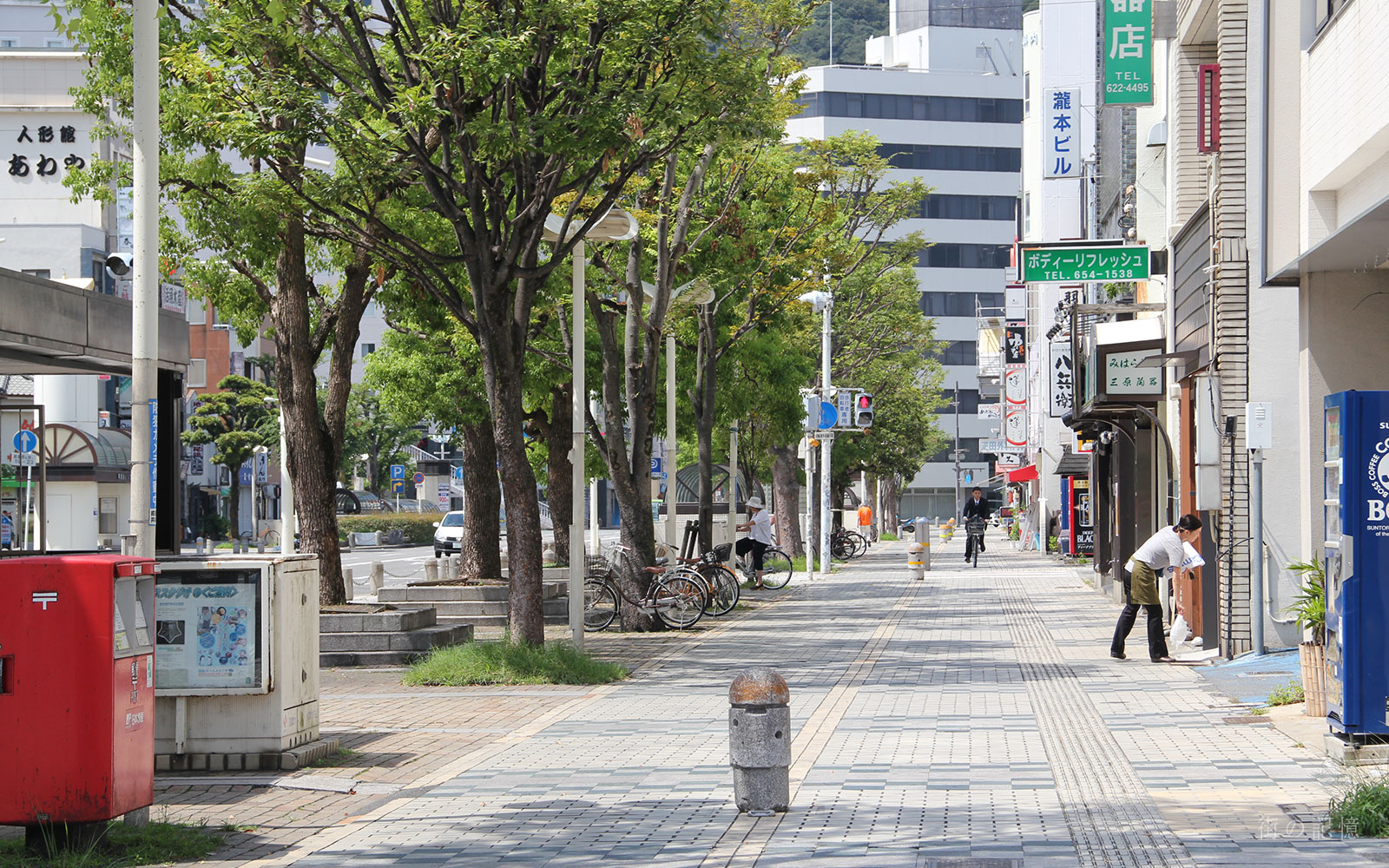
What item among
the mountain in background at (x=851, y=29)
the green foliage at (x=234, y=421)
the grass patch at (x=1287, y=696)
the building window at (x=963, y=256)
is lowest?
the grass patch at (x=1287, y=696)

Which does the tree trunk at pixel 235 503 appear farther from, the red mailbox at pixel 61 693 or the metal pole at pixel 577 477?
the red mailbox at pixel 61 693

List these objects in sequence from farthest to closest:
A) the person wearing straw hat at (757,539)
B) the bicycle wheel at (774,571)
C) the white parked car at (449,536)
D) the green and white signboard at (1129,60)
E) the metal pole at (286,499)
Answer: the white parked car at (449,536), the bicycle wheel at (774,571), the person wearing straw hat at (757,539), the green and white signboard at (1129,60), the metal pole at (286,499)

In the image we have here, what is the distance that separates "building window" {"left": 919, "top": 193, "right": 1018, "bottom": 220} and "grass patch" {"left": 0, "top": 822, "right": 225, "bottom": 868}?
97828 mm

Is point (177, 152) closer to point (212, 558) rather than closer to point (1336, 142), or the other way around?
point (212, 558)

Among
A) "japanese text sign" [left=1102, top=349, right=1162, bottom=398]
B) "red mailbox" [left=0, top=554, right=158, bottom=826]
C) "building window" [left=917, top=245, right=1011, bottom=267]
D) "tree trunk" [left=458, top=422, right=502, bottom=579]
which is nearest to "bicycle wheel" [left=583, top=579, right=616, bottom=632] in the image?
"tree trunk" [left=458, top=422, right=502, bottom=579]

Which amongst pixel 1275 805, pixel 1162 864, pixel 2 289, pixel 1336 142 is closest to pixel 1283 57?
pixel 1336 142

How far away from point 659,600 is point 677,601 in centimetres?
26

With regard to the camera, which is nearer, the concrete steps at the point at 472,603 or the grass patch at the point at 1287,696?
the grass patch at the point at 1287,696

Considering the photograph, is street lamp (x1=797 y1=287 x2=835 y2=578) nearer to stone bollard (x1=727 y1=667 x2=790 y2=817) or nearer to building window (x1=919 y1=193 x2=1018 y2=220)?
stone bollard (x1=727 y1=667 x2=790 y2=817)

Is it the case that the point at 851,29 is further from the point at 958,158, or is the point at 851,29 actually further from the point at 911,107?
the point at 958,158

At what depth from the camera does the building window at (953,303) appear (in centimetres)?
10375

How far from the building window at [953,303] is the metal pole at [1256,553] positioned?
8809 centimetres

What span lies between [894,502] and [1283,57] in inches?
2906

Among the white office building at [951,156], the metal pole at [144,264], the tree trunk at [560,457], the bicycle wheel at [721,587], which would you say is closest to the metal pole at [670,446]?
the bicycle wheel at [721,587]
